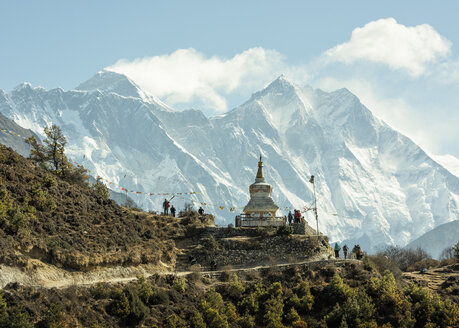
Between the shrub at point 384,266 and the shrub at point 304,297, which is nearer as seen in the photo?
the shrub at point 304,297

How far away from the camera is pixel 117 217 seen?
193 ft

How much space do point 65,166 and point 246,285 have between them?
2933 cm

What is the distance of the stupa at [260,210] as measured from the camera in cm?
6575

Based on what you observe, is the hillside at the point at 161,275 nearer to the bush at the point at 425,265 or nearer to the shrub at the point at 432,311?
the shrub at the point at 432,311

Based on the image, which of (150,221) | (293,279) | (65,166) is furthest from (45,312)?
(65,166)

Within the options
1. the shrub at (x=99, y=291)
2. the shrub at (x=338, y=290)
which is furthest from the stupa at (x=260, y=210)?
the shrub at (x=99, y=291)

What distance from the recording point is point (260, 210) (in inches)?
2744

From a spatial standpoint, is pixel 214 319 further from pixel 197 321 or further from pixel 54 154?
pixel 54 154

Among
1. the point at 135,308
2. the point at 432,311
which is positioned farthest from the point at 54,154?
the point at 432,311

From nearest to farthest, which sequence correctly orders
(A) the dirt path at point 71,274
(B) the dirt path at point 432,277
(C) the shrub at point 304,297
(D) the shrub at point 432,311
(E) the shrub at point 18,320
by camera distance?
(E) the shrub at point 18,320
(A) the dirt path at point 71,274
(C) the shrub at point 304,297
(D) the shrub at point 432,311
(B) the dirt path at point 432,277

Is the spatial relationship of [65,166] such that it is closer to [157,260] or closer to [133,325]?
[157,260]

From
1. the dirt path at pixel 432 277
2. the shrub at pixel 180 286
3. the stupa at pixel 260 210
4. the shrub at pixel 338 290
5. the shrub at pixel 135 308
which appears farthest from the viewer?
the stupa at pixel 260 210

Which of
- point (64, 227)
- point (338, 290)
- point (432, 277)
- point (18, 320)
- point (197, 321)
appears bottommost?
point (197, 321)

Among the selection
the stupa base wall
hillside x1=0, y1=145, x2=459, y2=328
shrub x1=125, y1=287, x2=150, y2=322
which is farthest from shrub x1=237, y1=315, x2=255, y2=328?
the stupa base wall
